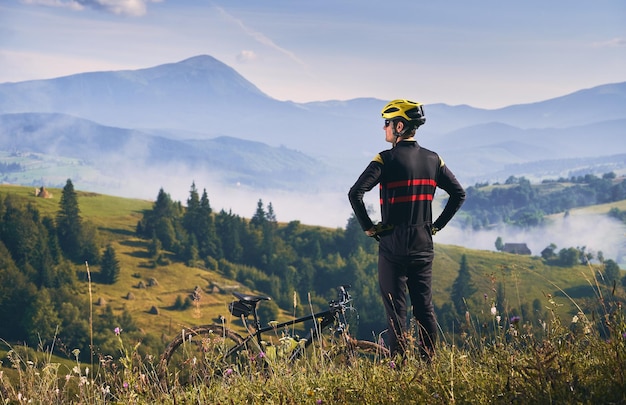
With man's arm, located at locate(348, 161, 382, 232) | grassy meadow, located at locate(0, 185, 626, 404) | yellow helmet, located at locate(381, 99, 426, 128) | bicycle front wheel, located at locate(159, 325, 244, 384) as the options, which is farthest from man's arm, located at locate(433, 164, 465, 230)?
bicycle front wheel, located at locate(159, 325, 244, 384)

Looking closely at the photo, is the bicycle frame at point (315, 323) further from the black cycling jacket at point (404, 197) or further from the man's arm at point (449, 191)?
the man's arm at point (449, 191)

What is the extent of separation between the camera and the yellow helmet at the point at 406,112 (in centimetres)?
726

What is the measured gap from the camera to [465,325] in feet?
19.6

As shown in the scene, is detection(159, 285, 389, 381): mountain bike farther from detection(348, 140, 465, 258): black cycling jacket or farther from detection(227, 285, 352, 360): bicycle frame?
detection(348, 140, 465, 258): black cycling jacket

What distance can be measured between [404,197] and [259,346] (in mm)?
2248

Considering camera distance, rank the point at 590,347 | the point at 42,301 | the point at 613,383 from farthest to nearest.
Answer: the point at 42,301 → the point at 590,347 → the point at 613,383

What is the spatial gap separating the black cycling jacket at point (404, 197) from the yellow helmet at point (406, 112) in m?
0.27

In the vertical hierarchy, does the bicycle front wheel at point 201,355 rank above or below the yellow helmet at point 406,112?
below

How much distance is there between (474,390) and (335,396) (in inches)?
42.3

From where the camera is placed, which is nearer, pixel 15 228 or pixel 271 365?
pixel 271 365

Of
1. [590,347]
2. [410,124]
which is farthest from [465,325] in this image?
[410,124]

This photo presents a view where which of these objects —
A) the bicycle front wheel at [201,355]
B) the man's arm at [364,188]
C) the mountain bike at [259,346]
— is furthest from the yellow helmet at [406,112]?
the bicycle front wheel at [201,355]

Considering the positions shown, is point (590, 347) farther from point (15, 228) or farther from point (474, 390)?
point (15, 228)

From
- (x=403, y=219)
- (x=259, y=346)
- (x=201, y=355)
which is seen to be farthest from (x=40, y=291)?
(x=403, y=219)
